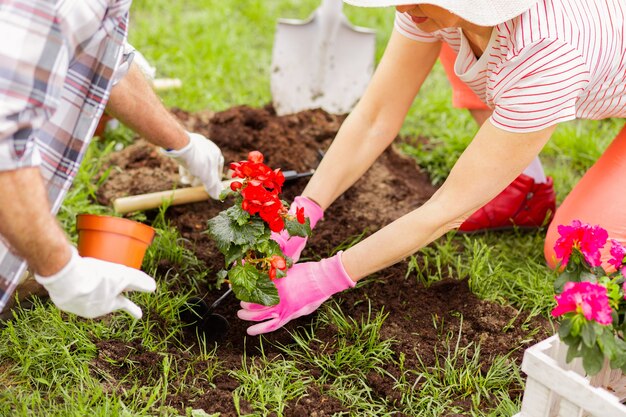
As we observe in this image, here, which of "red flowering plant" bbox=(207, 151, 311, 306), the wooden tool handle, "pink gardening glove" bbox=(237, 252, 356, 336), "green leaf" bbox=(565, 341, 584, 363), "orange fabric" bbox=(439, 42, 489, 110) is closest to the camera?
"green leaf" bbox=(565, 341, 584, 363)

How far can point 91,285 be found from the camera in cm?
182

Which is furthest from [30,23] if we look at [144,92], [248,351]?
[248,351]

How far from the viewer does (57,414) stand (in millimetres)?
1979

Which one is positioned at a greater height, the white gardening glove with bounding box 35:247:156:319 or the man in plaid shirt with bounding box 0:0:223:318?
the man in plaid shirt with bounding box 0:0:223:318

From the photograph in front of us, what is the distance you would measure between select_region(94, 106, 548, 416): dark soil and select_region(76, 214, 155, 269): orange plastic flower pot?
0.34 metres

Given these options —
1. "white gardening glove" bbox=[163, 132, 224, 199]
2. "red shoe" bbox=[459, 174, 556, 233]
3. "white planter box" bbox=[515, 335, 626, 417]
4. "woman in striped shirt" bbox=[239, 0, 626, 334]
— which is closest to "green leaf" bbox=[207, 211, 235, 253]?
"woman in striped shirt" bbox=[239, 0, 626, 334]

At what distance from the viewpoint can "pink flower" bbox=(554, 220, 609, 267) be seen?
5.93 ft

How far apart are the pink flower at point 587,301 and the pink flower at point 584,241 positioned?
125mm

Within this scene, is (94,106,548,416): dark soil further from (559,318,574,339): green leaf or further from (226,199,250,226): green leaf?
(559,318,574,339): green leaf

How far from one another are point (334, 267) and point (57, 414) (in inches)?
34.3

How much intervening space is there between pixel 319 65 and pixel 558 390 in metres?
2.22

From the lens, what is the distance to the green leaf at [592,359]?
169cm

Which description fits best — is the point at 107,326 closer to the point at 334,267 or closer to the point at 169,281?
the point at 169,281

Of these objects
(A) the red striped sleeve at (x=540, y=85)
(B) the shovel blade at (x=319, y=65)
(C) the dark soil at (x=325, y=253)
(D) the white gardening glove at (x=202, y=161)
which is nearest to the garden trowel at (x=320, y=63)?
(B) the shovel blade at (x=319, y=65)
